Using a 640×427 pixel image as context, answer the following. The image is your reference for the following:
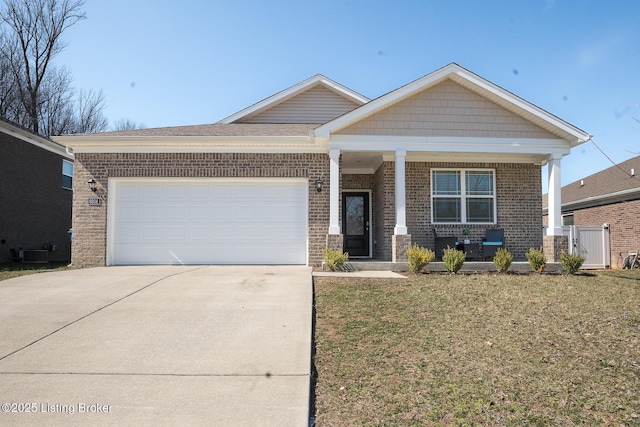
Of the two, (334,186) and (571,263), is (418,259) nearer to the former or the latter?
(334,186)

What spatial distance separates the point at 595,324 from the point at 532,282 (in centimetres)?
304

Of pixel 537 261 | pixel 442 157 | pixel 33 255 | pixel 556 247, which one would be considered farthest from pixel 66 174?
pixel 556 247

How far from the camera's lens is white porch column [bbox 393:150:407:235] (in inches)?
434

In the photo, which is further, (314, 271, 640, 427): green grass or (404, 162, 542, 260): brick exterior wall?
(404, 162, 542, 260): brick exterior wall

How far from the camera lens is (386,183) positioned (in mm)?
12539

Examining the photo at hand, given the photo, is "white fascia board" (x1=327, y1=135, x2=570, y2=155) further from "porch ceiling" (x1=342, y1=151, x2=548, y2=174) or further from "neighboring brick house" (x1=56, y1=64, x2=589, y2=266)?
"porch ceiling" (x1=342, y1=151, x2=548, y2=174)

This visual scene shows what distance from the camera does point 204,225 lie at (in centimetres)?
1149

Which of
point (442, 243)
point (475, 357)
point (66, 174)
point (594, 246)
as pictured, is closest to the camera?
point (475, 357)

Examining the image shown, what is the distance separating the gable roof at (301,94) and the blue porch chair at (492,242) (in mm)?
5901

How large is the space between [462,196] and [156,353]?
9962 millimetres

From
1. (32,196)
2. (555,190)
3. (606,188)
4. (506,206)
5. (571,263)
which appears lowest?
(571,263)

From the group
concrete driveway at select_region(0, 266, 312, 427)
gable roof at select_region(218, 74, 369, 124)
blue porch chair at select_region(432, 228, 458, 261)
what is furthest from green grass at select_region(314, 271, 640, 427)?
gable roof at select_region(218, 74, 369, 124)

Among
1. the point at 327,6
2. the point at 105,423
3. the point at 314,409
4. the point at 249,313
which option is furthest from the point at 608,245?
the point at 105,423

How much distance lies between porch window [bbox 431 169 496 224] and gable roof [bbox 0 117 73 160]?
11.1m
